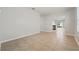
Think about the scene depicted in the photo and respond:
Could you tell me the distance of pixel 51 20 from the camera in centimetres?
185

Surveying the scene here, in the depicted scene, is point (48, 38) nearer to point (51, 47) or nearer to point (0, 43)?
point (51, 47)

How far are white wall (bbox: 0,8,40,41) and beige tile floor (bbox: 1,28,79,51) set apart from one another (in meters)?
0.11

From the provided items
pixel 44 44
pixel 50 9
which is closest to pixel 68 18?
pixel 50 9

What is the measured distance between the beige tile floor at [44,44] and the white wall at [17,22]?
0.36 feet

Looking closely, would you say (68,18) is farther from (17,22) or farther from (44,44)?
(17,22)

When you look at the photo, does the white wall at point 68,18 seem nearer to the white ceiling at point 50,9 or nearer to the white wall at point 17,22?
the white ceiling at point 50,9

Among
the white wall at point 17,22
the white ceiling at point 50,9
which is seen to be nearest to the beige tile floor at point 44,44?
the white wall at point 17,22

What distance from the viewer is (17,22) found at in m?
1.77

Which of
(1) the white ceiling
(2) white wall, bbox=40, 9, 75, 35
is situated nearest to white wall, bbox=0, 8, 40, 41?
(1) the white ceiling

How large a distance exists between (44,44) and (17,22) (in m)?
0.58

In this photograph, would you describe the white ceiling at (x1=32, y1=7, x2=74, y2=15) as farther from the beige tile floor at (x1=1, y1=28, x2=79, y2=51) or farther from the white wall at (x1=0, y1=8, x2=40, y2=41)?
the beige tile floor at (x1=1, y1=28, x2=79, y2=51)

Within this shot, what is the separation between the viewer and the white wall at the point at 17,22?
1717 mm
